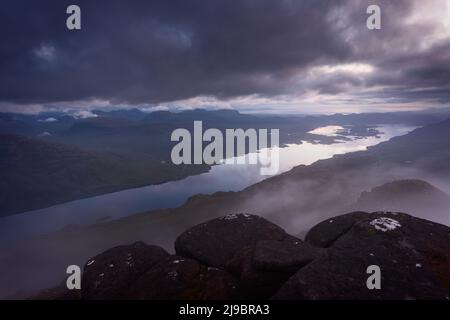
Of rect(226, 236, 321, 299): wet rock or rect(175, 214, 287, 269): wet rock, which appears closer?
rect(226, 236, 321, 299): wet rock

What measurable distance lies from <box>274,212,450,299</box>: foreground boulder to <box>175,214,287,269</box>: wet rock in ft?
11.0

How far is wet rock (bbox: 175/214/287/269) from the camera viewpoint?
518 inches

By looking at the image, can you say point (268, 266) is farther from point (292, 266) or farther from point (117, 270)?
point (117, 270)

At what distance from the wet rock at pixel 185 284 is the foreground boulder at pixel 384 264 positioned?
2522 mm

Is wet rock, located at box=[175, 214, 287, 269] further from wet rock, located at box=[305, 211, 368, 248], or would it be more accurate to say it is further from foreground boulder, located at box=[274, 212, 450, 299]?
foreground boulder, located at box=[274, 212, 450, 299]

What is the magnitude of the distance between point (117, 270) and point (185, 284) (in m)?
3.58

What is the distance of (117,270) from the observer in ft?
39.5

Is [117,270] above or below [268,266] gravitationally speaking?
below

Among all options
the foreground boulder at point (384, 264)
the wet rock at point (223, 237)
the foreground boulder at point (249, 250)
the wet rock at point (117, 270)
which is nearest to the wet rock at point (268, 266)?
the foreground boulder at point (249, 250)

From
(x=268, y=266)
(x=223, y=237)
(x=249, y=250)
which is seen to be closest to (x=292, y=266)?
(x=268, y=266)

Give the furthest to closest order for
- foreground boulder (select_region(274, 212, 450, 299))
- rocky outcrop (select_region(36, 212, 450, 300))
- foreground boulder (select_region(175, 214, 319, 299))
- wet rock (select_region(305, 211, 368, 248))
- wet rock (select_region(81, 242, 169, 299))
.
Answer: wet rock (select_region(305, 211, 368, 248)), wet rock (select_region(81, 242, 169, 299)), foreground boulder (select_region(175, 214, 319, 299)), rocky outcrop (select_region(36, 212, 450, 300)), foreground boulder (select_region(274, 212, 450, 299))

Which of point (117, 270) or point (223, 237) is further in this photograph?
point (223, 237)

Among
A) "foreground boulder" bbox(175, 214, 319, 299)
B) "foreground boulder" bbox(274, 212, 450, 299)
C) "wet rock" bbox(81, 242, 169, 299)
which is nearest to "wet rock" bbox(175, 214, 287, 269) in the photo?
"foreground boulder" bbox(175, 214, 319, 299)
